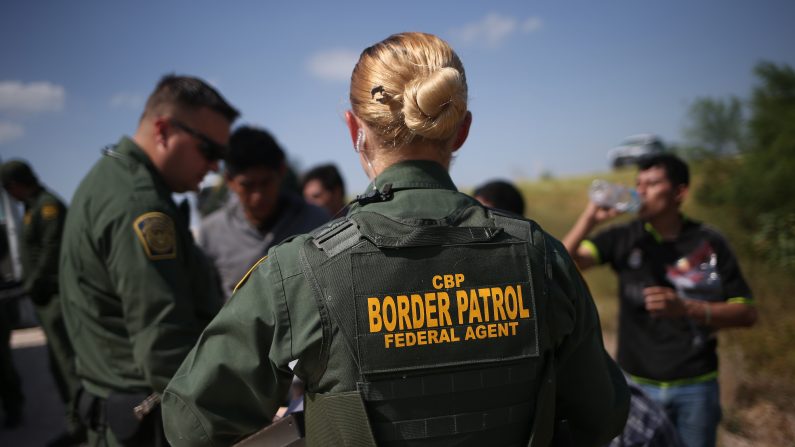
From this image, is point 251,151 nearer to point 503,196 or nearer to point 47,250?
point 503,196

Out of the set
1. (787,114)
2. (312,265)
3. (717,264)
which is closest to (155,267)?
(312,265)

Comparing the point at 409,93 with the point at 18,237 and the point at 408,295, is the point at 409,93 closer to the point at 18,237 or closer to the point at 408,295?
the point at 408,295

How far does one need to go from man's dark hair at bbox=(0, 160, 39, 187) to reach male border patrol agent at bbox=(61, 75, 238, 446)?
4.00m

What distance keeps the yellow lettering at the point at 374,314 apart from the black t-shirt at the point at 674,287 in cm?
234

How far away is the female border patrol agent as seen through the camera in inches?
47.7

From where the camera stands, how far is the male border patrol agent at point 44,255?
15.1ft

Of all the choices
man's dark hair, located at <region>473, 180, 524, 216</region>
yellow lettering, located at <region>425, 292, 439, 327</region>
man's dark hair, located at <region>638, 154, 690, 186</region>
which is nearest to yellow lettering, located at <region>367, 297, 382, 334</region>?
yellow lettering, located at <region>425, 292, 439, 327</region>

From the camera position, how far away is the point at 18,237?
566cm

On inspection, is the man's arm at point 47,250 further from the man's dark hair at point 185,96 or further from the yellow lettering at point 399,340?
the yellow lettering at point 399,340

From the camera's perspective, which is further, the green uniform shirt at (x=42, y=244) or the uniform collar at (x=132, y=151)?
the green uniform shirt at (x=42, y=244)

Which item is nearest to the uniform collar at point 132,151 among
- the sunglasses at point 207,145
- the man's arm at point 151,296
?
the sunglasses at point 207,145

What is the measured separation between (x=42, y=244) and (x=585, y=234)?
15.5 ft

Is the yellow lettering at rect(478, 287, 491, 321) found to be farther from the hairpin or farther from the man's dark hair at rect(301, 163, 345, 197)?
the man's dark hair at rect(301, 163, 345, 197)

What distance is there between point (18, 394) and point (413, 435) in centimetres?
557
